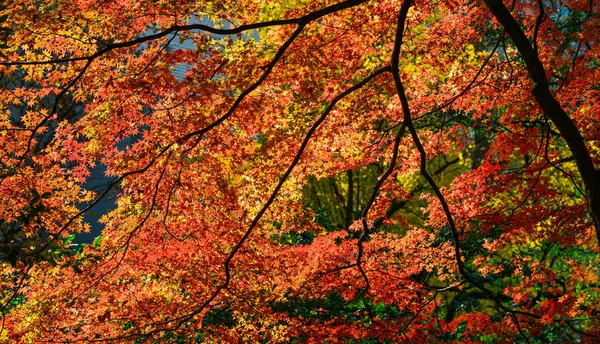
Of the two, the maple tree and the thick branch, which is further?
the maple tree

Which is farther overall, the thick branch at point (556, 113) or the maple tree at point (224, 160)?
the maple tree at point (224, 160)

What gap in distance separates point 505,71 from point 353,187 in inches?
345

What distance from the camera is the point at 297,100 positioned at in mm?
6828

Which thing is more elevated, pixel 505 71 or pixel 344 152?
pixel 505 71

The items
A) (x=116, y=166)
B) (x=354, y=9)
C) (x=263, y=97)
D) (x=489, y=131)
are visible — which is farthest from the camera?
(x=489, y=131)

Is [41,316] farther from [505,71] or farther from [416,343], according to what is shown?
[505,71]

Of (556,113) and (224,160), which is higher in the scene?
(224,160)

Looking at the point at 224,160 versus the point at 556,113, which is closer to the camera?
the point at 556,113

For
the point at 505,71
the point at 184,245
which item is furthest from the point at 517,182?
the point at 184,245

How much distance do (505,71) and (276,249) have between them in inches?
140

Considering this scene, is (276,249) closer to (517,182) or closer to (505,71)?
(517,182)

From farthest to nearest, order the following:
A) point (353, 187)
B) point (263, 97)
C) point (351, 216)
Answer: point (353, 187) → point (351, 216) → point (263, 97)

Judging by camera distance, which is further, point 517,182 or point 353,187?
point 353,187

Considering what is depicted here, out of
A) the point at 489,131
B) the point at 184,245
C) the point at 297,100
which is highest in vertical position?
the point at 489,131
